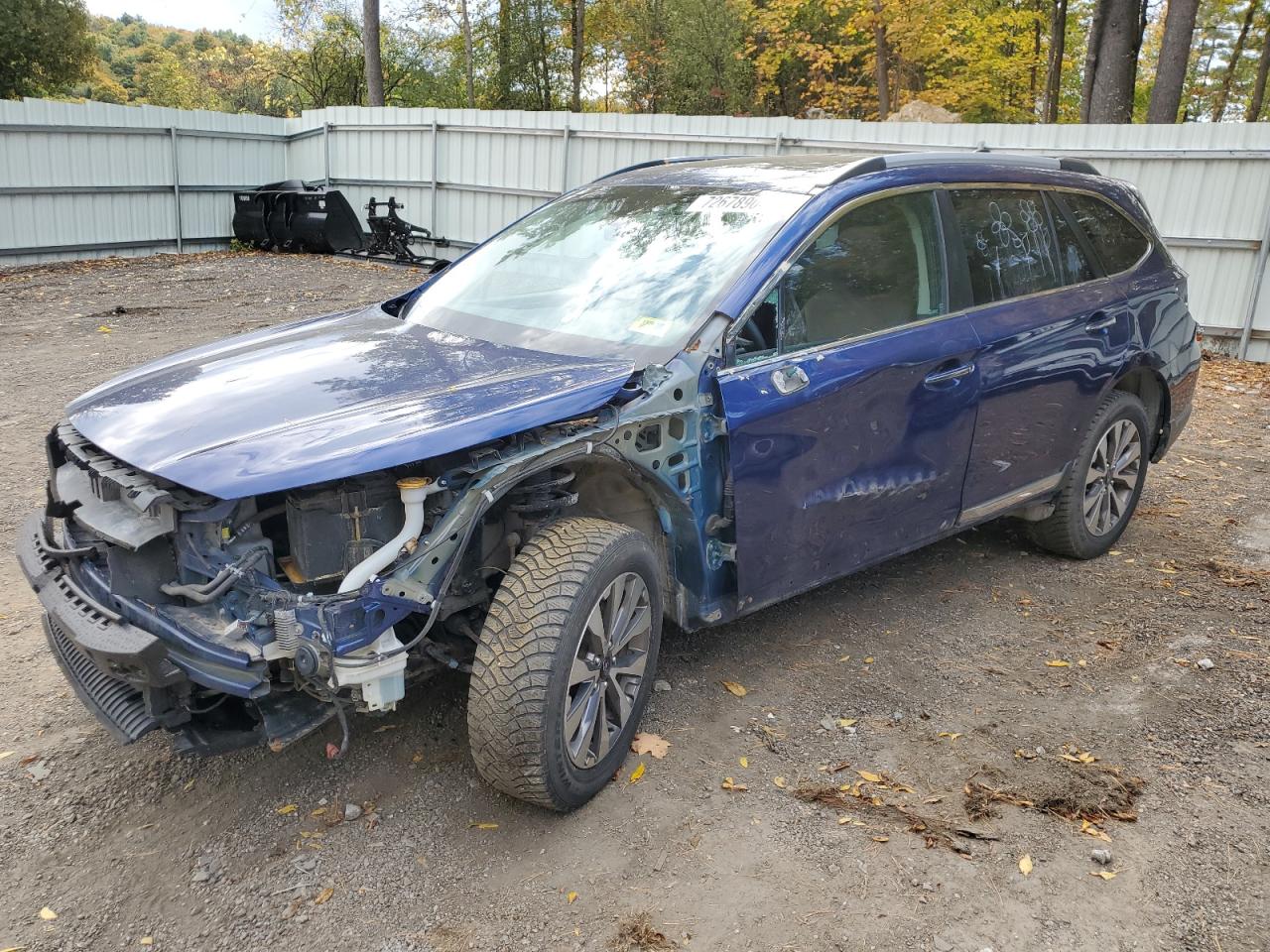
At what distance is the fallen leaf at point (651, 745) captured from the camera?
344cm

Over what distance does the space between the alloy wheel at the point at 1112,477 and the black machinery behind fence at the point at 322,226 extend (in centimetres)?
1283

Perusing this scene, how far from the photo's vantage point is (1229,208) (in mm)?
10906

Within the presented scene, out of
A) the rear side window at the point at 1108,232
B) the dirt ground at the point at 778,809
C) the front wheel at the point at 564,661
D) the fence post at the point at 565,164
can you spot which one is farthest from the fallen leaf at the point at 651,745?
the fence post at the point at 565,164

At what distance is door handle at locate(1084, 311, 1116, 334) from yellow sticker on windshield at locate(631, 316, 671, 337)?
7.39 feet

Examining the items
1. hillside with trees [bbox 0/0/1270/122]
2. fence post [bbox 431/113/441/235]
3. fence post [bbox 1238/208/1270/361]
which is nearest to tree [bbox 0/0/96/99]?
hillside with trees [bbox 0/0/1270/122]

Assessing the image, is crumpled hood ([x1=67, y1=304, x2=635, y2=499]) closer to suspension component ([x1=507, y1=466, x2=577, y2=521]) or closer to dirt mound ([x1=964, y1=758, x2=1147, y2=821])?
suspension component ([x1=507, y1=466, x2=577, y2=521])

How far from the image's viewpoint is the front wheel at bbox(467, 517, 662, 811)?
111 inches

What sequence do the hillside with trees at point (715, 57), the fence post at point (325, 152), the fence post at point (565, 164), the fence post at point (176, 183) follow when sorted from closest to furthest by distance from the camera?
the fence post at point (565, 164), the fence post at point (176, 183), the fence post at point (325, 152), the hillside with trees at point (715, 57)

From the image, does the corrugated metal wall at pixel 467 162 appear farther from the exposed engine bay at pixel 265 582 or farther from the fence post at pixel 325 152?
the exposed engine bay at pixel 265 582

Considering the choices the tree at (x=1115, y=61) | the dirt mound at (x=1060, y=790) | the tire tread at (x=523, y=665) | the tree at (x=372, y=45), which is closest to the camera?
the tire tread at (x=523, y=665)

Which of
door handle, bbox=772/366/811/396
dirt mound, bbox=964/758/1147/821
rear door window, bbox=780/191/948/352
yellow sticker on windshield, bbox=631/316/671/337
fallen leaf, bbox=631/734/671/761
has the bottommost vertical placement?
fallen leaf, bbox=631/734/671/761

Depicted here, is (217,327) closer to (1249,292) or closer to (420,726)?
(420,726)

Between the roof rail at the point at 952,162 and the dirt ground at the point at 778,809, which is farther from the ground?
the roof rail at the point at 952,162

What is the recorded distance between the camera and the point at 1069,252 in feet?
15.5
